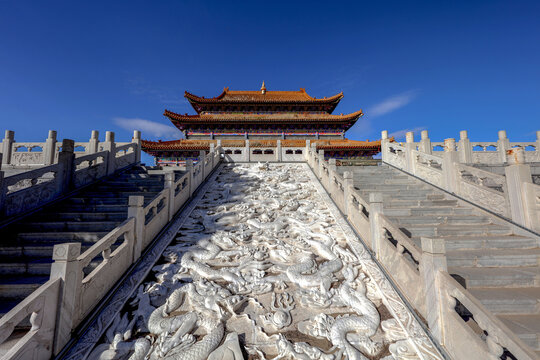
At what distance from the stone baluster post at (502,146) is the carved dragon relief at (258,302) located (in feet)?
35.4

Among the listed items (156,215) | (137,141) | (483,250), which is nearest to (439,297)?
(483,250)

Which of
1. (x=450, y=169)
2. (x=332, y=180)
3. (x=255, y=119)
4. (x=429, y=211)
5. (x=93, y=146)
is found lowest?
(x=429, y=211)

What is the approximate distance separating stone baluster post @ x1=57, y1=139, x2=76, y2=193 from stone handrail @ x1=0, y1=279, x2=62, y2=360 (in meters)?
5.18

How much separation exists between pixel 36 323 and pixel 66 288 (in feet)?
1.30

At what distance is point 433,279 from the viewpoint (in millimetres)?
3014

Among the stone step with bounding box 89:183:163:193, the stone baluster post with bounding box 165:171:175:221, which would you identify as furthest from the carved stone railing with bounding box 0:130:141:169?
the stone baluster post with bounding box 165:171:175:221

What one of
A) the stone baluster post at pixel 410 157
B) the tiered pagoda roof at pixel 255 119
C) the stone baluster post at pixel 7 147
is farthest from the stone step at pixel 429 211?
the stone baluster post at pixel 7 147

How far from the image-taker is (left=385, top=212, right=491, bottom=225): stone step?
550 centimetres

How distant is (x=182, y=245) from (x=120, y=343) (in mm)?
2127

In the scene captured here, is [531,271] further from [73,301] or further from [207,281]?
[73,301]

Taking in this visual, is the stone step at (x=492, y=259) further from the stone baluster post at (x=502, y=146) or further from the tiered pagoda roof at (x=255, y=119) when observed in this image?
the tiered pagoda roof at (x=255, y=119)

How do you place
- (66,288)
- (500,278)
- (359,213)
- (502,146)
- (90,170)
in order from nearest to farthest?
(66,288) < (500,278) < (359,213) < (90,170) < (502,146)

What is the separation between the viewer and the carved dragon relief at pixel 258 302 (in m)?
2.75

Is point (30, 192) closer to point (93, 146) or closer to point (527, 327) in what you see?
point (93, 146)
